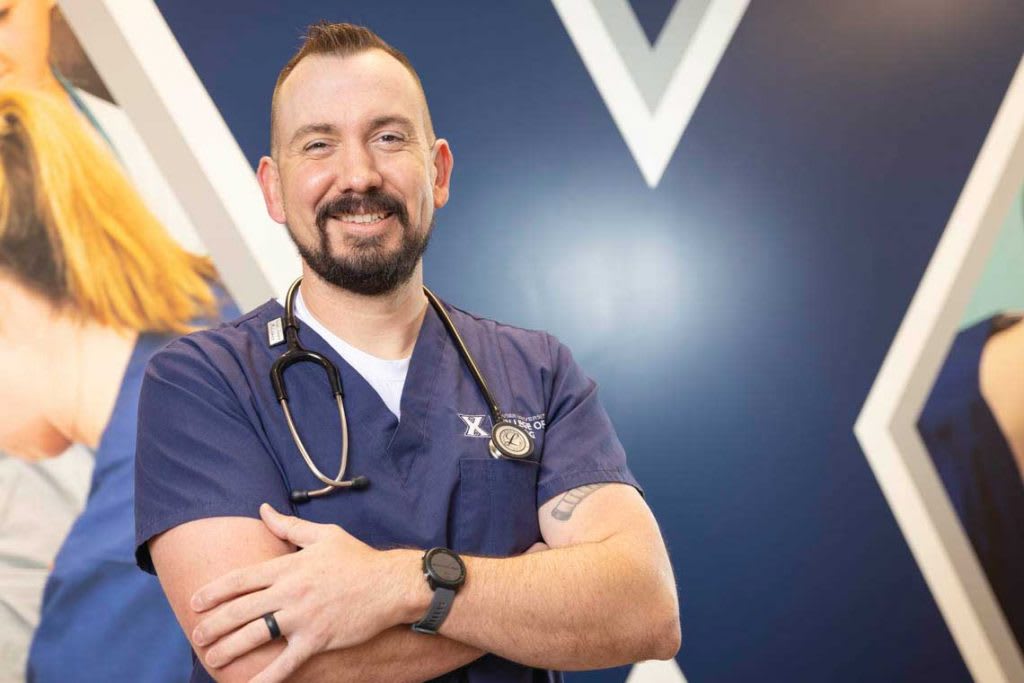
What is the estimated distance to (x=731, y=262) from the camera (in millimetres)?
2580

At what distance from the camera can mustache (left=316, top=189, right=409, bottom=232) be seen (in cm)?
143

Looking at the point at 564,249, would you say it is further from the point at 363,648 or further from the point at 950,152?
the point at 363,648

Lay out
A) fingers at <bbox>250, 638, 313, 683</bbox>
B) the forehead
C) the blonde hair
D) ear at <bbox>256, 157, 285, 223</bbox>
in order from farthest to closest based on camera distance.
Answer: the blonde hair < ear at <bbox>256, 157, 285, 223</bbox> < the forehead < fingers at <bbox>250, 638, 313, 683</bbox>

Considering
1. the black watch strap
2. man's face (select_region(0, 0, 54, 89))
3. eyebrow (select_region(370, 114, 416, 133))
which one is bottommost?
the black watch strap

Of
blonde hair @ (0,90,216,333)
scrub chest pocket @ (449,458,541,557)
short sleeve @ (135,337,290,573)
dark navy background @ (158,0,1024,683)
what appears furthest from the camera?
dark navy background @ (158,0,1024,683)

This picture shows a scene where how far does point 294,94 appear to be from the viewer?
1466mm

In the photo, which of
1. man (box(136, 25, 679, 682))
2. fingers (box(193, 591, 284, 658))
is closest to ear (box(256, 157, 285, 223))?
man (box(136, 25, 679, 682))

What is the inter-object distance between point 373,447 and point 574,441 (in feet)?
0.90

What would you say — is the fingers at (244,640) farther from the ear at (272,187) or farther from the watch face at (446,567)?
the ear at (272,187)

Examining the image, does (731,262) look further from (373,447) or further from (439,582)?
(439,582)

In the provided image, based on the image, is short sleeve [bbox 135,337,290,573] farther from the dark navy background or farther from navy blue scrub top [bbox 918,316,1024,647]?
navy blue scrub top [bbox 918,316,1024,647]

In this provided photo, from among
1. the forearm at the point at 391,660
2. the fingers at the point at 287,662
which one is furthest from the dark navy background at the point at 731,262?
the fingers at the point at 287,662

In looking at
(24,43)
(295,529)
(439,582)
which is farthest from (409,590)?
(24,43)

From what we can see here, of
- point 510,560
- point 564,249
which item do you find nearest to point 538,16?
point 564,249
